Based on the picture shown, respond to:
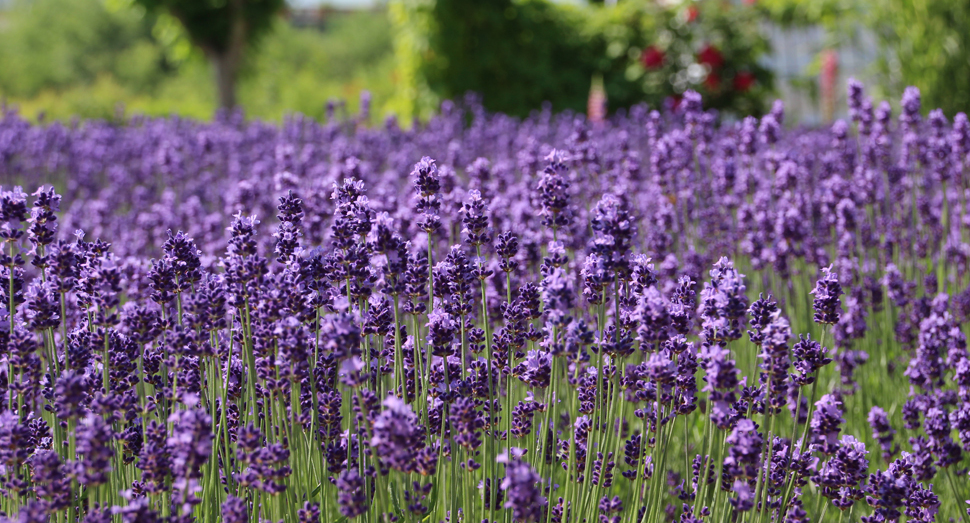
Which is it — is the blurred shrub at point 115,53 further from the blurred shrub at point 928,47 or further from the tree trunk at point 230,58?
the blurred shrub at point 928,47

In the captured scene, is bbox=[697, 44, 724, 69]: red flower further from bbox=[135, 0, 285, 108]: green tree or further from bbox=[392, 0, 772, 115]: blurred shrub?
bbox=[135, 0, 285, 108]: green tree

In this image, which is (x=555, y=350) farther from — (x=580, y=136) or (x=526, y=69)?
(x=526, y=69)

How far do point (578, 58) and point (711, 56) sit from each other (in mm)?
2336

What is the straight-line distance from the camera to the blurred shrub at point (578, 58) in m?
13.7

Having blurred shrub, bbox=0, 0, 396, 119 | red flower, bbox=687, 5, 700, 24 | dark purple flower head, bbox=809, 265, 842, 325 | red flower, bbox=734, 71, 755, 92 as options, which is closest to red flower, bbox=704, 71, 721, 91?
red flower, bbox=734, 71, 755, 92

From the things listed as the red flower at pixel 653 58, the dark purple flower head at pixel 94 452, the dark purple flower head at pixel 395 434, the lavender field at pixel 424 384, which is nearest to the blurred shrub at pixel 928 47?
the red flower at pixel 653 58

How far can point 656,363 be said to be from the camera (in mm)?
2076

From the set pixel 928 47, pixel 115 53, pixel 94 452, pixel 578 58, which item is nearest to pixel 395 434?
pixel 94 452

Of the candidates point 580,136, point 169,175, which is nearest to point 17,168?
point 169,175

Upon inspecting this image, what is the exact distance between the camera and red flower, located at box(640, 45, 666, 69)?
1338 cm

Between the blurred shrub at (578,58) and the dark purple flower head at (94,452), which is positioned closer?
the dark purple flower head at (94,452)

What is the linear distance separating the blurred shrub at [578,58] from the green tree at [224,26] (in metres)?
6.54

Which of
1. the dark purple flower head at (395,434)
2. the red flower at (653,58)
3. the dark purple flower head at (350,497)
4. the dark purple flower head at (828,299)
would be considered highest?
the red flower at (653,58)

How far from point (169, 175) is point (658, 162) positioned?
Result: 4211 mm
